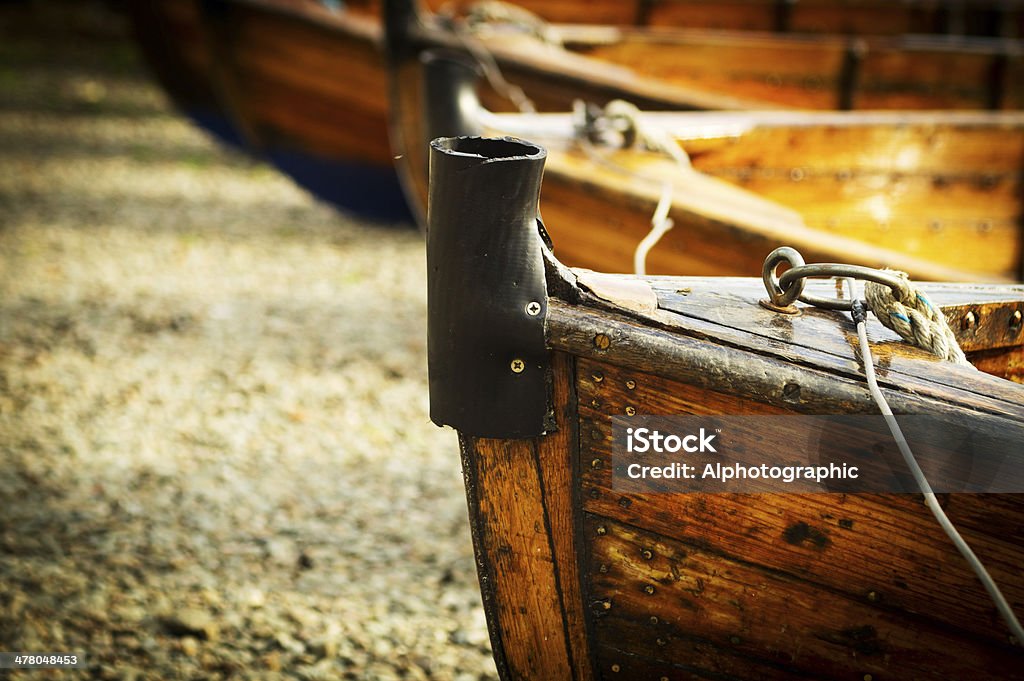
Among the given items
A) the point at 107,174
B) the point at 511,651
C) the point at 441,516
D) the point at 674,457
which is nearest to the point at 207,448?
the point at 441,516

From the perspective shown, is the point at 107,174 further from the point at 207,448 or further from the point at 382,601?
the point at 382,601

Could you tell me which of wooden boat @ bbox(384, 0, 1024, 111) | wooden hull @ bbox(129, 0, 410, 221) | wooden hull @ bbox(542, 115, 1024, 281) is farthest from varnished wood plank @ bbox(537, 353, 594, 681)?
wooden hull @ bbox(129, 0, 410, 221)

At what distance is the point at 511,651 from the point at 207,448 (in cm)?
181

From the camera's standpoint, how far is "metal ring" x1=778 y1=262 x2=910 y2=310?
109 centimetres

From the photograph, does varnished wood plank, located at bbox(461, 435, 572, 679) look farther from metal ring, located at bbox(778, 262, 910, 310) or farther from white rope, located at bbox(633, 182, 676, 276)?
white rope, located at bbox(633, 182, 676, 276)

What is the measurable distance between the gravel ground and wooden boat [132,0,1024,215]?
22.0 inches

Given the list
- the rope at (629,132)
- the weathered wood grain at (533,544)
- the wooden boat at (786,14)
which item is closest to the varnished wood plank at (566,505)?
the weathered wood grain at (533,544)

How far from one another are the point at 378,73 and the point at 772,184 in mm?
2393

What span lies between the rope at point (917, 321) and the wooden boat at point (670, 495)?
0.02 m

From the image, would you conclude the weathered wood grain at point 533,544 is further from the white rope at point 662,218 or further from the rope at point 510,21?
the rope at point 510,21

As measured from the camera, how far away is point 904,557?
1.14 meters

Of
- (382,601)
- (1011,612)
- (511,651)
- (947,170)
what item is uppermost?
(947,170)

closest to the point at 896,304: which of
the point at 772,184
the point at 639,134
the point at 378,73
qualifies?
the point at 639,134

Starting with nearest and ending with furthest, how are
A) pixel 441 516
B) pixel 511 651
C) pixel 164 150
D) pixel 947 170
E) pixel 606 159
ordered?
pixel 511 651 < pixel 606 159 < pixel 441 516 < pixel 947 170 < pixel 164 150
